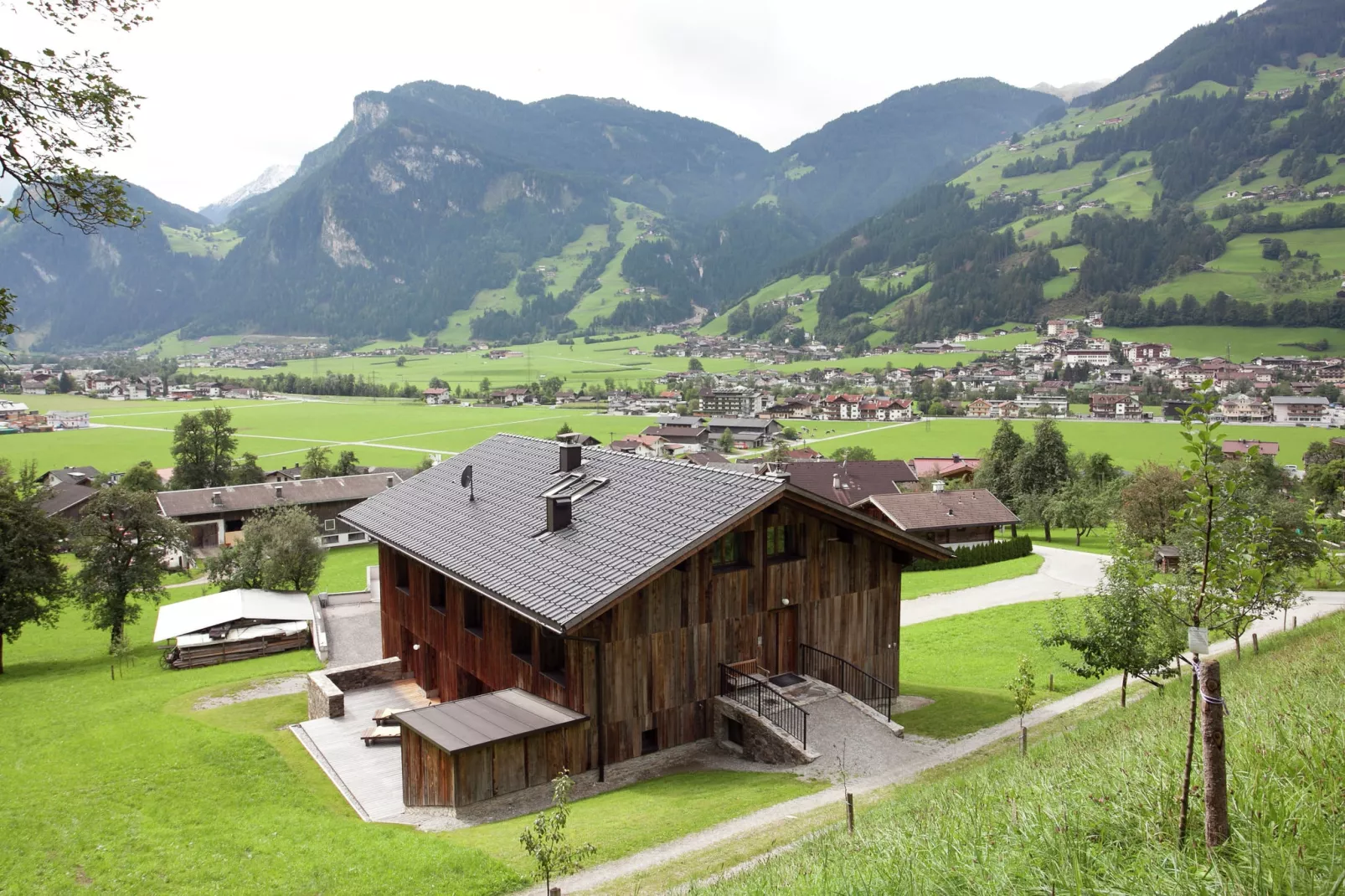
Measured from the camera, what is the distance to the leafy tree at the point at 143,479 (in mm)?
78688

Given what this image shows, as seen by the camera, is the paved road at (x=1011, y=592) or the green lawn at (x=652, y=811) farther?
the paved road at (x=1011, y=592)

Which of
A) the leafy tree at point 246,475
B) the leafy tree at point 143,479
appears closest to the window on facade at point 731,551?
the leafy tree at point 143,479

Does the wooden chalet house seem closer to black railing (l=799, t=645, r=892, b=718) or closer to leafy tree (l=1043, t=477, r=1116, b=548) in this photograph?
black railing (l=799, t=645, r=892, b=718)

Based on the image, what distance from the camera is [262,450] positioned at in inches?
4643

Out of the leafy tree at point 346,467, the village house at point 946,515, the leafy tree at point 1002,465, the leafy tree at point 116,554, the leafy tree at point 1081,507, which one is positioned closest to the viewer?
the leafy tree at point 116,554

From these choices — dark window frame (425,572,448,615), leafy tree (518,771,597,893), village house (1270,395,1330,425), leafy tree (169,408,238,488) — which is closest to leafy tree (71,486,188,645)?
dark window frame (425,572,448,615)

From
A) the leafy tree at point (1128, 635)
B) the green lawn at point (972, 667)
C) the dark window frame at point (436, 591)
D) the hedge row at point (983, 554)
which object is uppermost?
the leafy tree at point (1128, 635)

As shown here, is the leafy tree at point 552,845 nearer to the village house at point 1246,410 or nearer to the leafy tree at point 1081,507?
the leafy tree at point 1081,507

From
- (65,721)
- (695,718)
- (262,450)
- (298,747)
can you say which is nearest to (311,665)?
(65,721)

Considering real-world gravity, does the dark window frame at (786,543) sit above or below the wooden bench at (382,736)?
above

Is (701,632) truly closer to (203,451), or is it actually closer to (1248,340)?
(203,451)

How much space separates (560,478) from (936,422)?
130m

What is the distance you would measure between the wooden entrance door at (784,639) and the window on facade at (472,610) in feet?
25.5

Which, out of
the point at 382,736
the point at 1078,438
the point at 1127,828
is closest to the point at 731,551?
the point at 382,736
